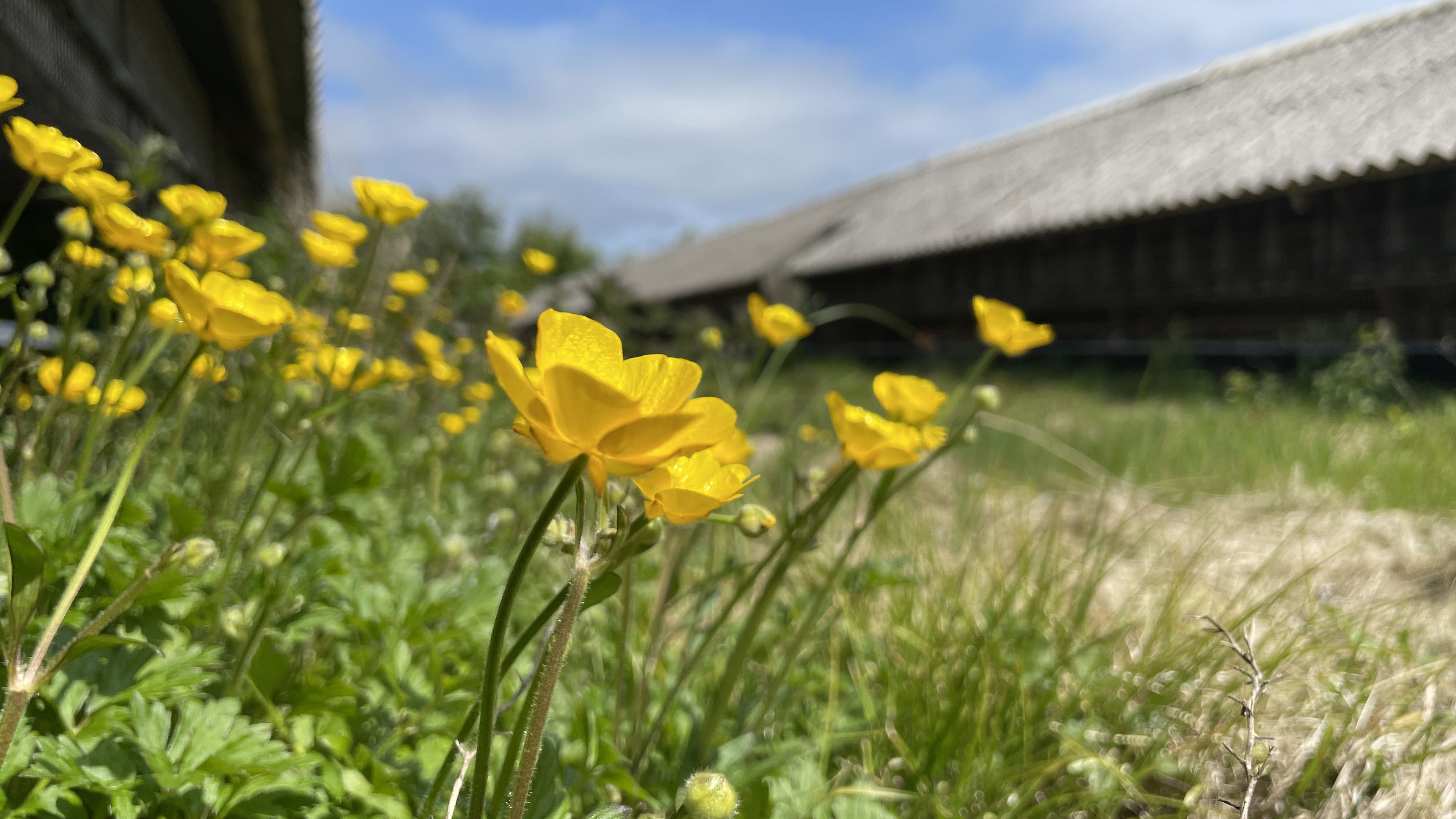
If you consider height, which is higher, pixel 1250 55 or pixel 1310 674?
pixel 1250 55

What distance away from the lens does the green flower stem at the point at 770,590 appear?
812 mm

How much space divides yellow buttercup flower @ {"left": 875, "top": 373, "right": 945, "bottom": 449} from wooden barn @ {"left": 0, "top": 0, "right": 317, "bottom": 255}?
5.39 ft

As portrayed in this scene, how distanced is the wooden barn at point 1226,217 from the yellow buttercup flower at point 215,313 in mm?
2859

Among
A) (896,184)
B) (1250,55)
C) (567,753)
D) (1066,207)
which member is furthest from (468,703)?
(896,184)

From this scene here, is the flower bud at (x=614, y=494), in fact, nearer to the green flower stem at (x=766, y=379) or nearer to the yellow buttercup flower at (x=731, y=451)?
the yellow buttercup flower at (x=731, y=451)

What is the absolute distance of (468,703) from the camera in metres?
0.92

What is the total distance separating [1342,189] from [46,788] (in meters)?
7.09

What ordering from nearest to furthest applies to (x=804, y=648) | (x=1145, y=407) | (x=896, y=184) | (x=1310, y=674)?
(x=1310, y=674)
(x=804, y=648)
(x=1145, y=407)
(x=896, y=184)

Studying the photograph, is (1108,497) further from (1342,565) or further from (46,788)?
(46,788)

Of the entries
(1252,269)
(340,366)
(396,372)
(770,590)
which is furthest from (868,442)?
(1252,269)

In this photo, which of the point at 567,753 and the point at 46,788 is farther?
the point at 567,753

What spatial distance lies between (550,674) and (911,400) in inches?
24.5

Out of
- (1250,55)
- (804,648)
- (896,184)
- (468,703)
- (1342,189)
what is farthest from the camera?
(896,184)

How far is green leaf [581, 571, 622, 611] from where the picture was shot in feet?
1.71
